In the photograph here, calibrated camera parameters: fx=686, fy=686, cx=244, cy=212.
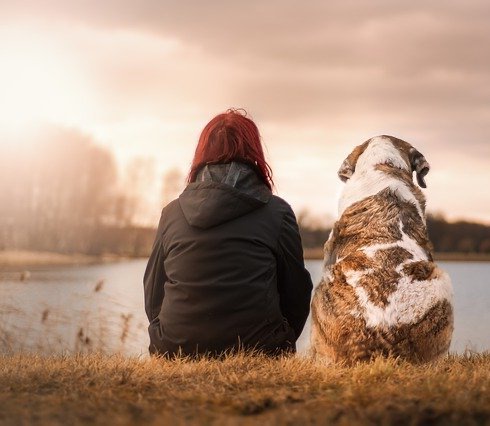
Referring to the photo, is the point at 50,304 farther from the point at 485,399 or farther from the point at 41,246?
the point at 41,246

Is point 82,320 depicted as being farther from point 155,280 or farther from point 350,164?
point 350,164

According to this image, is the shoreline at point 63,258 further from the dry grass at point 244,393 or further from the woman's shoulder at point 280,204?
the dry grass at point 244,393

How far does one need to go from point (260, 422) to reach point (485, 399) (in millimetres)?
1496

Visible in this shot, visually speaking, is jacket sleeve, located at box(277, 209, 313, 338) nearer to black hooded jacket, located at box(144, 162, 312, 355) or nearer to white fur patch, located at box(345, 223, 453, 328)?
black hooded jacket, located at box(144, 162, 312, 355)

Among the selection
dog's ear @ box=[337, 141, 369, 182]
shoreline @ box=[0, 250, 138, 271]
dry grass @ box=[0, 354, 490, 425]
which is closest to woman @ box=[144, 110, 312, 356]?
dry grass @ box=[0, 354, 490, 425]

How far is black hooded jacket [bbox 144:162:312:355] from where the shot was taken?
5824 mm

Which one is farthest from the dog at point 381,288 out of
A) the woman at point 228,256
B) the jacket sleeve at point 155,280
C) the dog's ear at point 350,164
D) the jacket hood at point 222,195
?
the jacket sleeve at point 155,280

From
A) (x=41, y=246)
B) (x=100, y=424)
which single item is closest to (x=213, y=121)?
(x=100, y=424)

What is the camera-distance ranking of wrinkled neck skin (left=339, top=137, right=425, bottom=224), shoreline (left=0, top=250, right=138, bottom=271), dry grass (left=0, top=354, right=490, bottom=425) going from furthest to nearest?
shoreline (left=0, top=250, right=138, bottom=271) → wrinkled neck skin (left=339, top=137, right=425, bottom=224) → dry grass (left=0, top=354, right=490, bottom=425)

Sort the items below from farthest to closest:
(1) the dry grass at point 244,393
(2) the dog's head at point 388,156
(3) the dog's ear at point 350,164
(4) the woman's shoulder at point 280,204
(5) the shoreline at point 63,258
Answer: (5) the shoreline at point 63,258 < (3) the dog's ear at point 350,164 < (2) the dog's head at point 388,156 < (4) the woman's shoulder at point 280,204 < (1) the dry grass at point 244,393

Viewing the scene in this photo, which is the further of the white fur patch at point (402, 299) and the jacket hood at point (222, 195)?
the jacket hood at point (222, 195)

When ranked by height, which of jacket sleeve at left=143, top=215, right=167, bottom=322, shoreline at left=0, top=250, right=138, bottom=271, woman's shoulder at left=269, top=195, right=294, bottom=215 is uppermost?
woman's shoulder at left=269, top=195, right=294, bottom=215

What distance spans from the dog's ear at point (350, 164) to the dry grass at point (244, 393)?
217 centimetres

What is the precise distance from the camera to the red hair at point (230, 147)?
20.0ft
